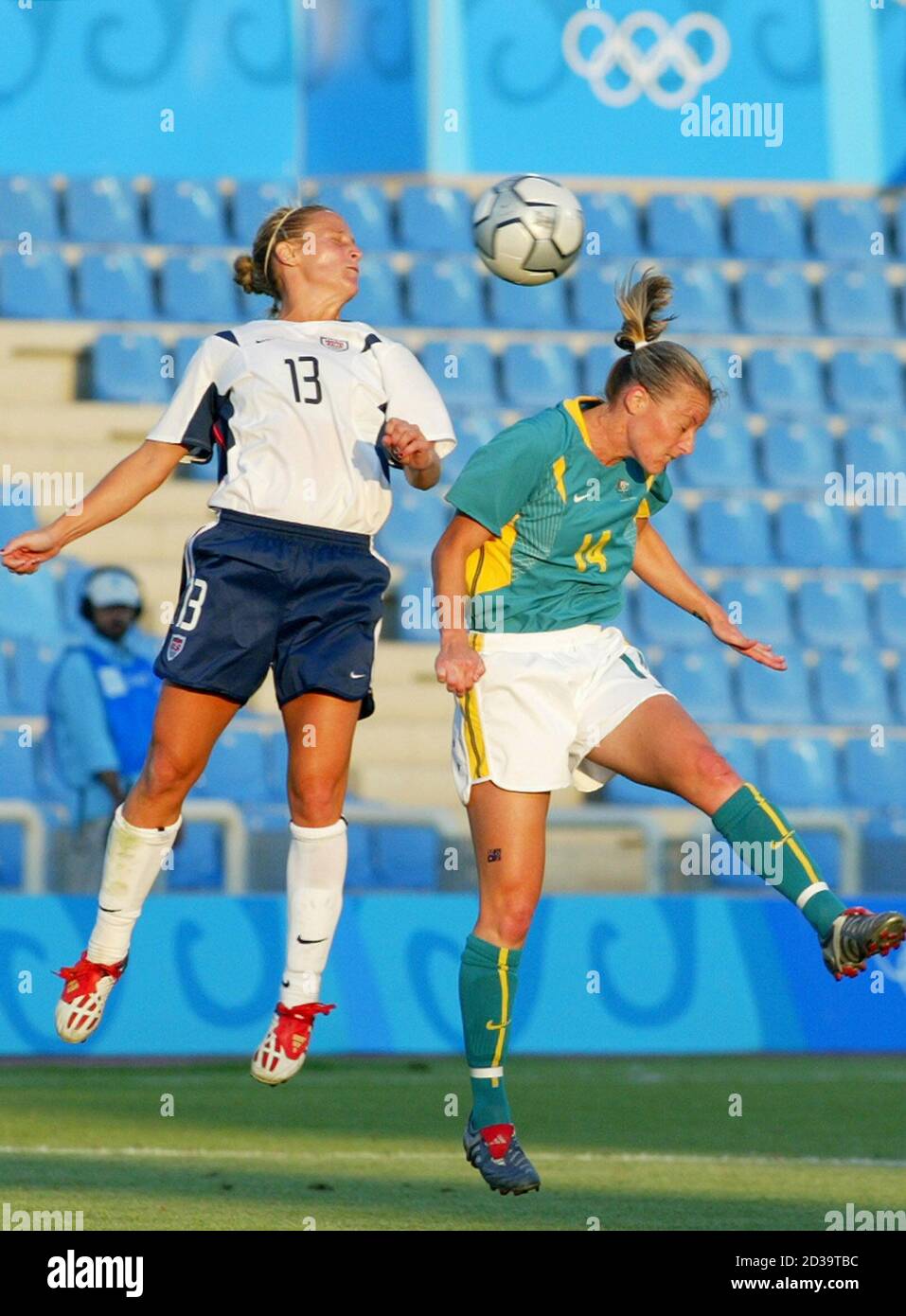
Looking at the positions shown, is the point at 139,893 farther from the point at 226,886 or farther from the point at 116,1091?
the point at 226,886

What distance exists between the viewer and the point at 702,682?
1271 centimetres

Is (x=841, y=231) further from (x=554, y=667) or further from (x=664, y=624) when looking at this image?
(x=554, y=667)

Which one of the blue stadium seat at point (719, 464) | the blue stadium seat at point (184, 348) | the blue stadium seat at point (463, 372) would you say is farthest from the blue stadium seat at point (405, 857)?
the blue stadium seat at point (719, 464)

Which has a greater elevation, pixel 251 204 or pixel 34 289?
pixel 251 204

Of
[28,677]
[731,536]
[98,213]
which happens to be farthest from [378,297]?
[28,677]

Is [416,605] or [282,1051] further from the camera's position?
[416,605]

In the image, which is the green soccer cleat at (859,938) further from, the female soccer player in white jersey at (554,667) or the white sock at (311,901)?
the white sock at (311,901)

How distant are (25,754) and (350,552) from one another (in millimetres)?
6081

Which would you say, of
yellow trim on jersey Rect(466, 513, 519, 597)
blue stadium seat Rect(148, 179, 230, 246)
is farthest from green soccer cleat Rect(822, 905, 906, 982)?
blue stadium seat Rect(148, 179, 230, 246)

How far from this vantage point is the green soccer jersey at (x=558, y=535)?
17.9 feet

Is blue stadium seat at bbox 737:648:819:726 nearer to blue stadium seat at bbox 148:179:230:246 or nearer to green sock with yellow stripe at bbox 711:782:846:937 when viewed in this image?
blue stadium seat at bbox 148:179:230:246

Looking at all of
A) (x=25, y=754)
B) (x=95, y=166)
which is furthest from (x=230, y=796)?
(x=95, y=166)

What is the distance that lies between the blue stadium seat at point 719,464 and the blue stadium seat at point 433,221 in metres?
2.03

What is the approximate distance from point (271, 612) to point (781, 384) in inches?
370
